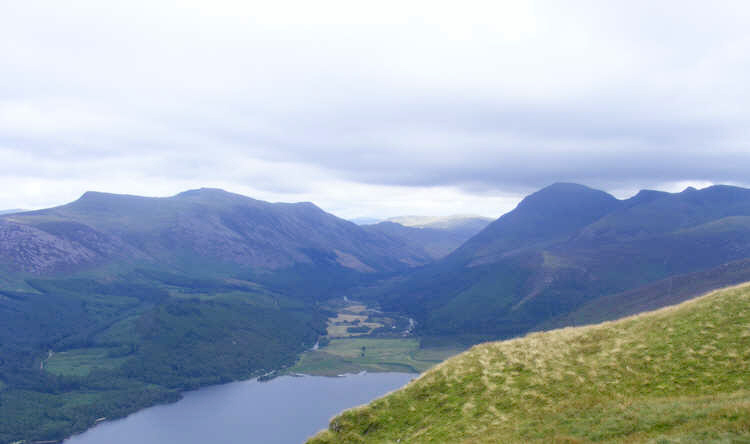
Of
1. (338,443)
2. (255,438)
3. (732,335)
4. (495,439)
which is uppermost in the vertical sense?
(732,335)

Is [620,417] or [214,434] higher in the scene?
[620,417]

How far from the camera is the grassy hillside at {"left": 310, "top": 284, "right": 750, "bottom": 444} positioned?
2745 centimetres

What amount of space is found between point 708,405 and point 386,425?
74.1 ft

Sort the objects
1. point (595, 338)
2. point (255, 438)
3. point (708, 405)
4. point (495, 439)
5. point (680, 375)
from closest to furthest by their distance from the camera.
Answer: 1. point (708, 405)
2. point (495, 439)
3. point (680, 375)
4. point (595, 338)
5. point (255, 438)

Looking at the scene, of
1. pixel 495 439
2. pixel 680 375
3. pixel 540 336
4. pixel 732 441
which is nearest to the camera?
pixel 732 441

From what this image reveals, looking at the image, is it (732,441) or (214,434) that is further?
(214,434)

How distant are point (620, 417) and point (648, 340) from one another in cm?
1521

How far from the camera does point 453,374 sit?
41.8 metres

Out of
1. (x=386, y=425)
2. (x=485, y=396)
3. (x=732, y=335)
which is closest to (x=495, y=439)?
(x=485, y=396)

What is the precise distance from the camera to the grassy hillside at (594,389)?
27.5m

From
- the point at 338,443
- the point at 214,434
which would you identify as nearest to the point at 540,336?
the point at 338,443

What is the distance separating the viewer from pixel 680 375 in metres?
34.1

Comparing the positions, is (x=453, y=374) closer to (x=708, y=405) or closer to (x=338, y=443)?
(x=338, y=443)

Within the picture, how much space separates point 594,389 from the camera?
34406 millimetres
